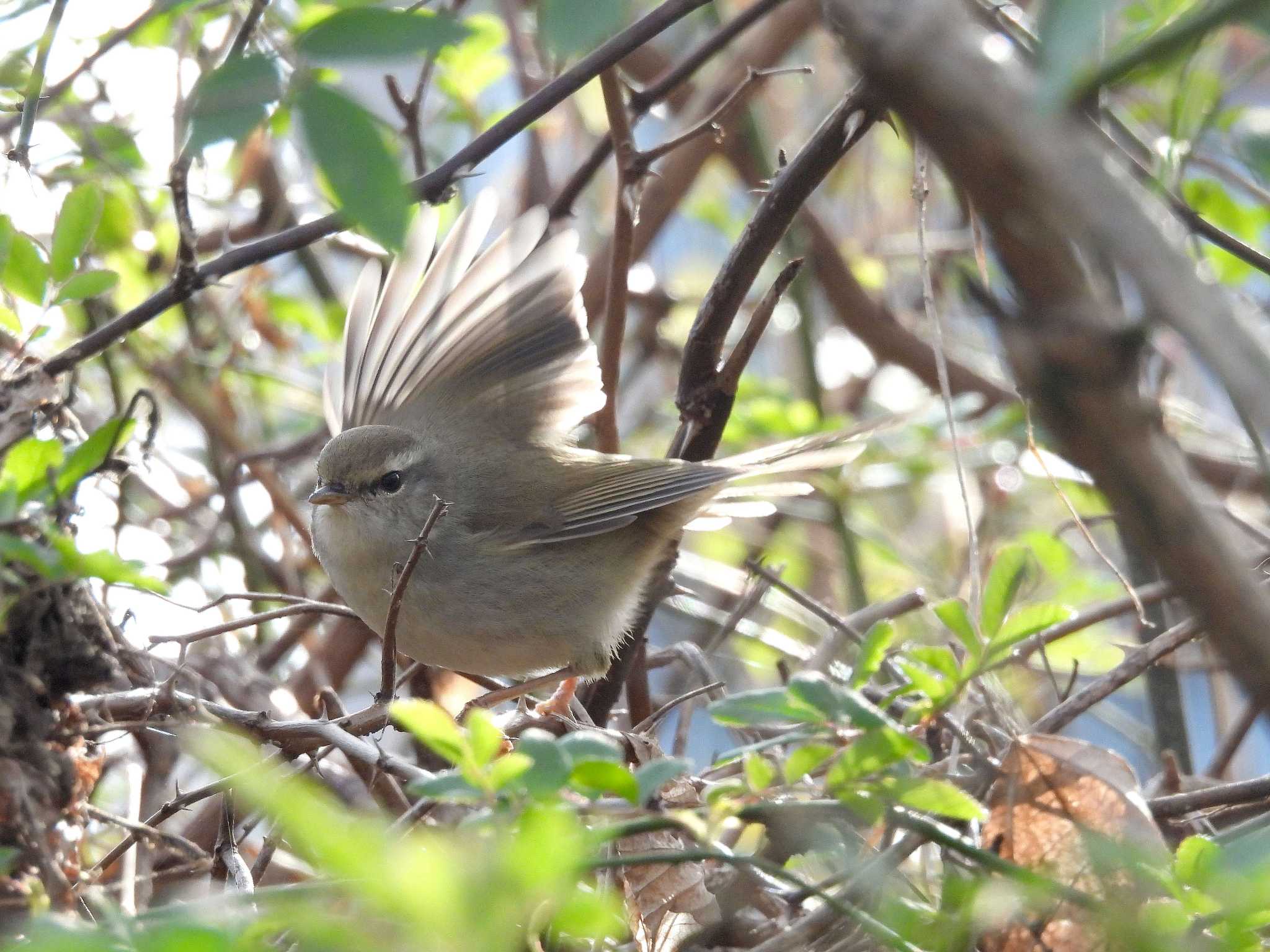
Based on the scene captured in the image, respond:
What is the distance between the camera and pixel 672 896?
68.1 inches

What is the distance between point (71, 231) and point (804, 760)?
1.32m

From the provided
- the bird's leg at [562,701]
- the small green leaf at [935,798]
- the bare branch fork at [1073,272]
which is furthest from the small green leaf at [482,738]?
the bird's leg at [562,701]

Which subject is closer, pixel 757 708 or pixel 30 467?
pixel 757 708

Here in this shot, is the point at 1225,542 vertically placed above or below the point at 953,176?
below

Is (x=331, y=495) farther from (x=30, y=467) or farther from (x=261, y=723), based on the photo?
(x=30, y=467)

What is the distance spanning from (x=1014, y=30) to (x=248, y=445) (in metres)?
2.38

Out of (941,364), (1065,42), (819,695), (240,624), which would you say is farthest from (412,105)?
(1065,42)

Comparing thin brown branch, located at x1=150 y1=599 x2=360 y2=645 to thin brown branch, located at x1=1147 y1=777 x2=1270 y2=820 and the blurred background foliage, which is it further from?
Answer: thin brown branch, located at x1=1147 y1=777 x2=1270 y2=820

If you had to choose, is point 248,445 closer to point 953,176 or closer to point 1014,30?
point 1014,30

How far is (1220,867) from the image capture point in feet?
3.61

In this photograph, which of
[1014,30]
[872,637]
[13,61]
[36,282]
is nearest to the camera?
[872,637]

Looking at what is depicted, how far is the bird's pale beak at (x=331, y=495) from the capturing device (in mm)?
3008

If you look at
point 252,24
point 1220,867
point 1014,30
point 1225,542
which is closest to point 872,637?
point 1220,867

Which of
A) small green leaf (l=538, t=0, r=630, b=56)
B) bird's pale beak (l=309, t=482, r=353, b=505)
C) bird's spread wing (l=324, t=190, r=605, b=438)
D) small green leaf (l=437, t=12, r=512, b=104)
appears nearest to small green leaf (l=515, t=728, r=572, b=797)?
small green leaf (l=538, t=0, r=630, b=56)
